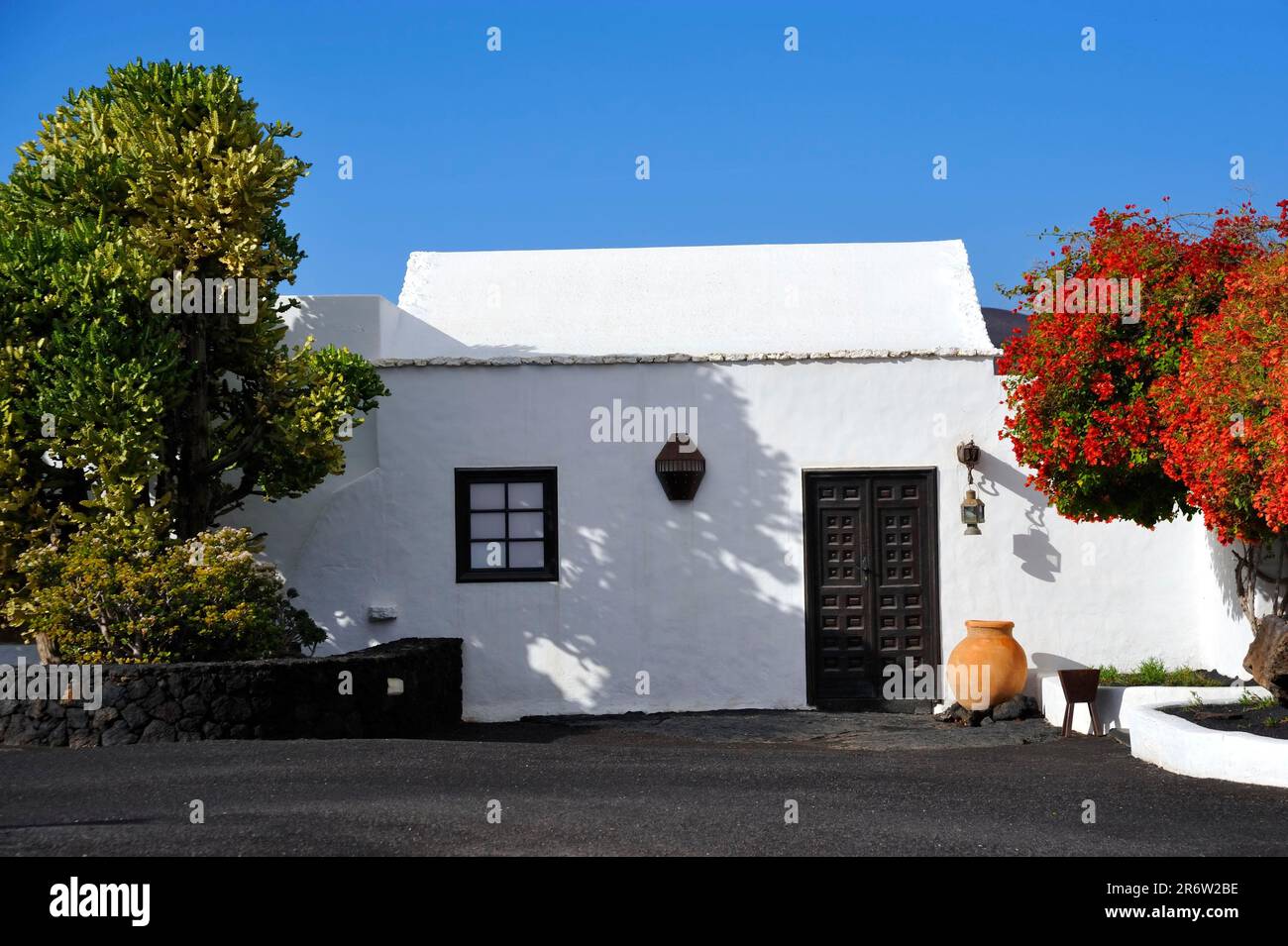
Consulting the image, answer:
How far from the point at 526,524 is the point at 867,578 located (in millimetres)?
3119

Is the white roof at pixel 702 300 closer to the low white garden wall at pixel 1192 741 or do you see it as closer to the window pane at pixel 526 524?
the window pane at pixel 526 524

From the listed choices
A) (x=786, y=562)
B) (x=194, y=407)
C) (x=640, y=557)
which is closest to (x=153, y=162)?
(x=194, y=407)

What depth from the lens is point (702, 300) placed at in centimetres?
1420

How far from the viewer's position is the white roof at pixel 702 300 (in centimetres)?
1322

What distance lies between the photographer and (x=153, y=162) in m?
10.9

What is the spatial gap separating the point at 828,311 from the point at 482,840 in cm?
900

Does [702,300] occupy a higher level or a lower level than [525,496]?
higher

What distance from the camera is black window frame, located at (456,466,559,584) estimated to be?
12.3m

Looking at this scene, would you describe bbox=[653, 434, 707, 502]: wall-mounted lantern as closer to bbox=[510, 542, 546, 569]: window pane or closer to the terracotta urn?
bbox=[510, 542, 546, 569]: window pane

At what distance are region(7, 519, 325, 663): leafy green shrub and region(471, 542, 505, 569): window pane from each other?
234cm
